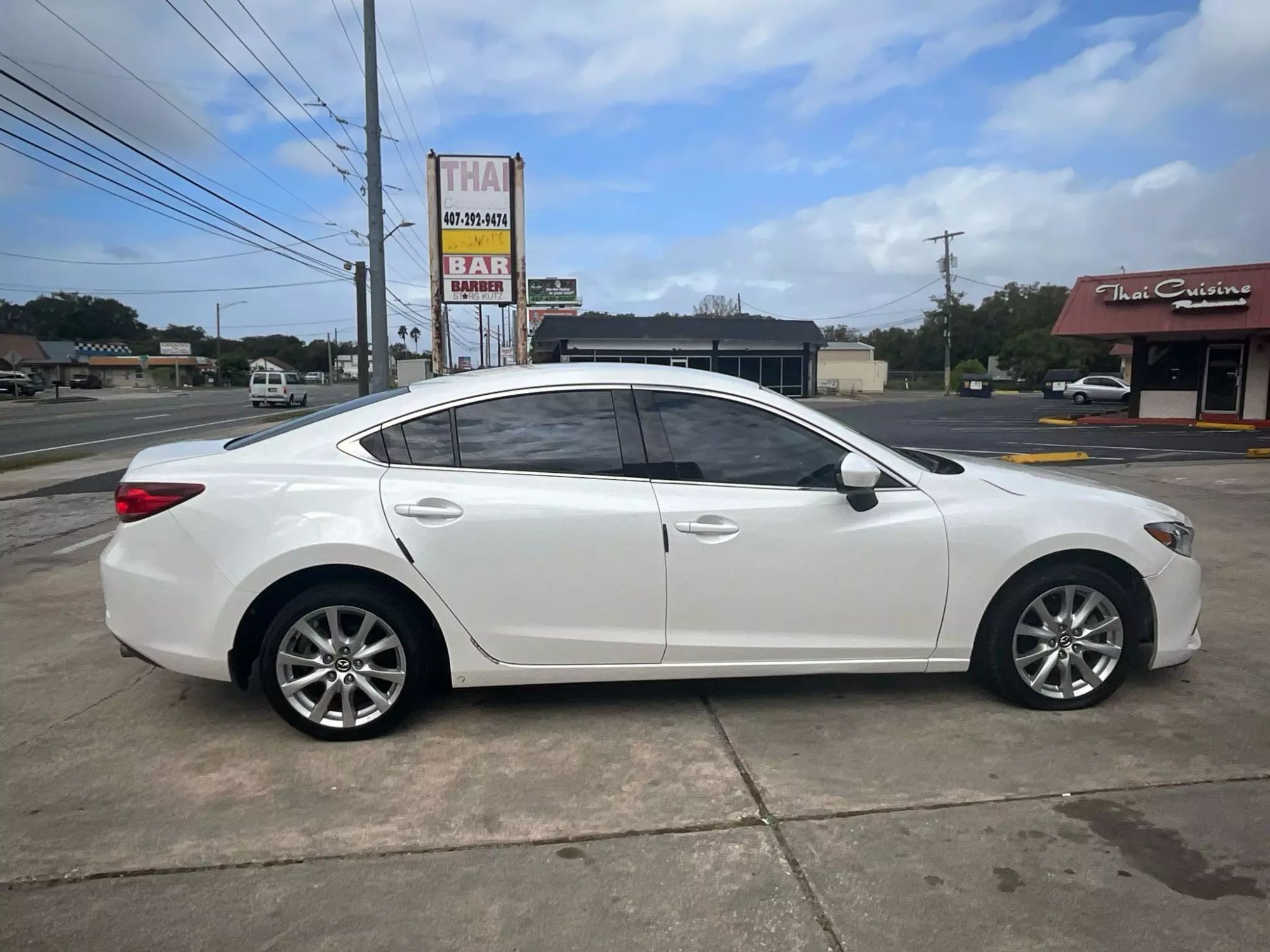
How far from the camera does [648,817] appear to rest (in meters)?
3.34

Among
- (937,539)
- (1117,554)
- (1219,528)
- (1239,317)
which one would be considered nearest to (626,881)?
(937,539)

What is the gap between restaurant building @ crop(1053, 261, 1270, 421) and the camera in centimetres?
2481

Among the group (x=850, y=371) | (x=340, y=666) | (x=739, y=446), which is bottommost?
(x=340, y=666)

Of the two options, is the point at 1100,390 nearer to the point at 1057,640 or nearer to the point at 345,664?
the point at 1057,640

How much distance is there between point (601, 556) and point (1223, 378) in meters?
29.1

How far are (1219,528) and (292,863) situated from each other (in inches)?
351

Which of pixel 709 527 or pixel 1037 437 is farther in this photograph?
pixel 1037 437

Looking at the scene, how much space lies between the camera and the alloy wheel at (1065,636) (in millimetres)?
4188

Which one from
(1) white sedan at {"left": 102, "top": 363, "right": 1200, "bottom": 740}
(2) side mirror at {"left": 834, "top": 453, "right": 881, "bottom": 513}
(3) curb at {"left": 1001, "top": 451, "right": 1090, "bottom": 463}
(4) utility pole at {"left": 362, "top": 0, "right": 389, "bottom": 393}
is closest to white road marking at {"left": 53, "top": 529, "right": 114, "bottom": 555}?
(1) white sedan at {"left": 102, "top": 363, "right": 1200, "bottom": 740}

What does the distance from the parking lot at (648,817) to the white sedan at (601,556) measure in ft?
0.86

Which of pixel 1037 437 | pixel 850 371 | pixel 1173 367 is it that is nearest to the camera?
pixel 1037 437

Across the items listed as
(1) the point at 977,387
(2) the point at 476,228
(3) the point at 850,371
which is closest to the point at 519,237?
(2) the point at 476,228

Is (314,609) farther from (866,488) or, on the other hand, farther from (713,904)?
(866,488)

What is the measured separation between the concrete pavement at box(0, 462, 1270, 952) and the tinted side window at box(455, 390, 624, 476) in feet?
3.85
